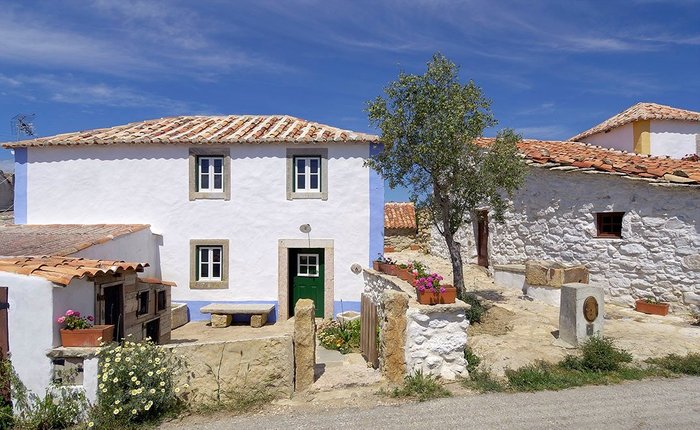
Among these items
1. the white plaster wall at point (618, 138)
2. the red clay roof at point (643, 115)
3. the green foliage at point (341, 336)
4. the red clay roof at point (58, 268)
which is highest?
the red clay roof at point (643, 115)

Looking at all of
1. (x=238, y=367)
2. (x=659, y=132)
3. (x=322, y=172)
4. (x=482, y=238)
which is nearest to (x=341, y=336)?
(x=238, y=367)

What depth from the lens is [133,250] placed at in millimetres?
10383

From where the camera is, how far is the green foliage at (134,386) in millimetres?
5113

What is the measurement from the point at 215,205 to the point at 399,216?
43.0ft

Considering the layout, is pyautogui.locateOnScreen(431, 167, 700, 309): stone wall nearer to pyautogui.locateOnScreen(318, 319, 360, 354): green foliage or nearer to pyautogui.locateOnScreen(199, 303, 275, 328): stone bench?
pyautogui.locateOnScreen(318, 319, 360, 354): green foliage

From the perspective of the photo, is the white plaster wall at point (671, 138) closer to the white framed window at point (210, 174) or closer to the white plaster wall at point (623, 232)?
the white plaster wall at point (623, 232)

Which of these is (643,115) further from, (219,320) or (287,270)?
(219,320)

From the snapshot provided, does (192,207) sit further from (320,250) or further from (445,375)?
(445,375)

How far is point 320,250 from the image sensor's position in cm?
1145

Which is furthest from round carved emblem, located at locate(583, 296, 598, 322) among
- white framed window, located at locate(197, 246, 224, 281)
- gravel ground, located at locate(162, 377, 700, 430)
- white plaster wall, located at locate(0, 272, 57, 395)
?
white framed window, located at locate(197, 246, 224, 281)

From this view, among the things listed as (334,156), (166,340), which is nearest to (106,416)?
(166,340)

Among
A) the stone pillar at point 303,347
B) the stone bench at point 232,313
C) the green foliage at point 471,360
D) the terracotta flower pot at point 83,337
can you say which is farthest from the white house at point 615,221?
the terracotta flower pot at point 83,337

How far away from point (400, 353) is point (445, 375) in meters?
0.75

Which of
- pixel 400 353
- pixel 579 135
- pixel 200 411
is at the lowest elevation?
pixel 200 411
